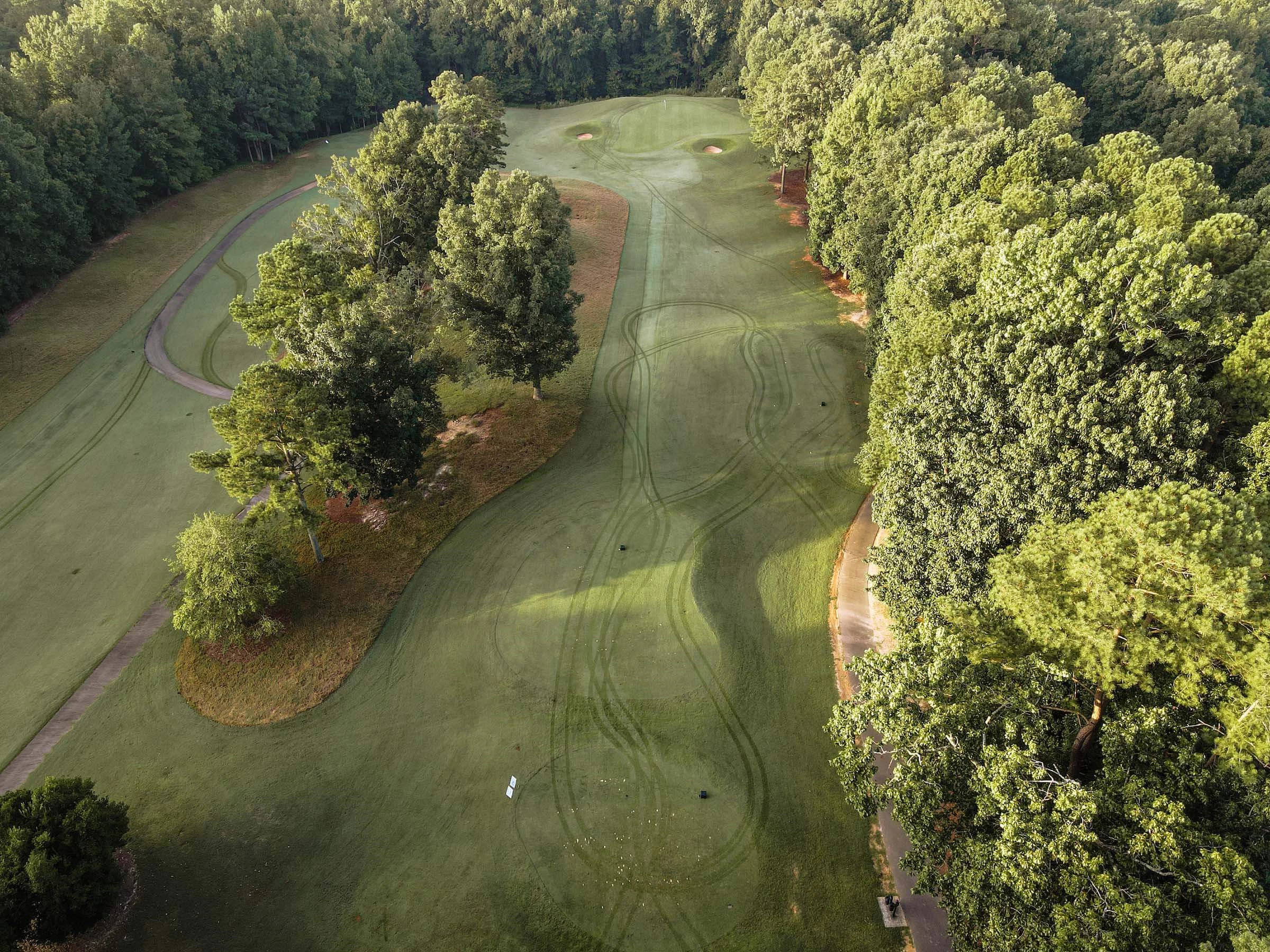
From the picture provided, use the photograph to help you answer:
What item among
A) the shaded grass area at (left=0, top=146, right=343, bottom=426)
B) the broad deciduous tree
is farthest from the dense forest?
the broad deciduous tree

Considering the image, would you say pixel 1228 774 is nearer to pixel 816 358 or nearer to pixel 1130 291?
pixel 1130 291

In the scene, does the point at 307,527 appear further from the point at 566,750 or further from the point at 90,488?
the point at 90,488

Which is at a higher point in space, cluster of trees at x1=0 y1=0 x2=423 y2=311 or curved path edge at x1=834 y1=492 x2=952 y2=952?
cluster of trees at x1=0 y1=0 x2=423 y2=311

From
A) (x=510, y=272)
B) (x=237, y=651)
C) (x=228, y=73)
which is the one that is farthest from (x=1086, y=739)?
(x=228, y=73)

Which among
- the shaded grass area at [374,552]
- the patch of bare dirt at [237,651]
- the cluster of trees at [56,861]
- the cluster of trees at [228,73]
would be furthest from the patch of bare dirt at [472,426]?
the cluster of trees at [228,73]

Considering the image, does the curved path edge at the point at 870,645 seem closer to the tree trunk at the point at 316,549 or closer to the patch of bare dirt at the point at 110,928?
the patch of bare dirt at the point at 110,928

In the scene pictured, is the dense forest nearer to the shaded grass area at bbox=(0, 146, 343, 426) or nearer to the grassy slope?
the shaded grass area at bbox=(0, 146, 343, 426)
